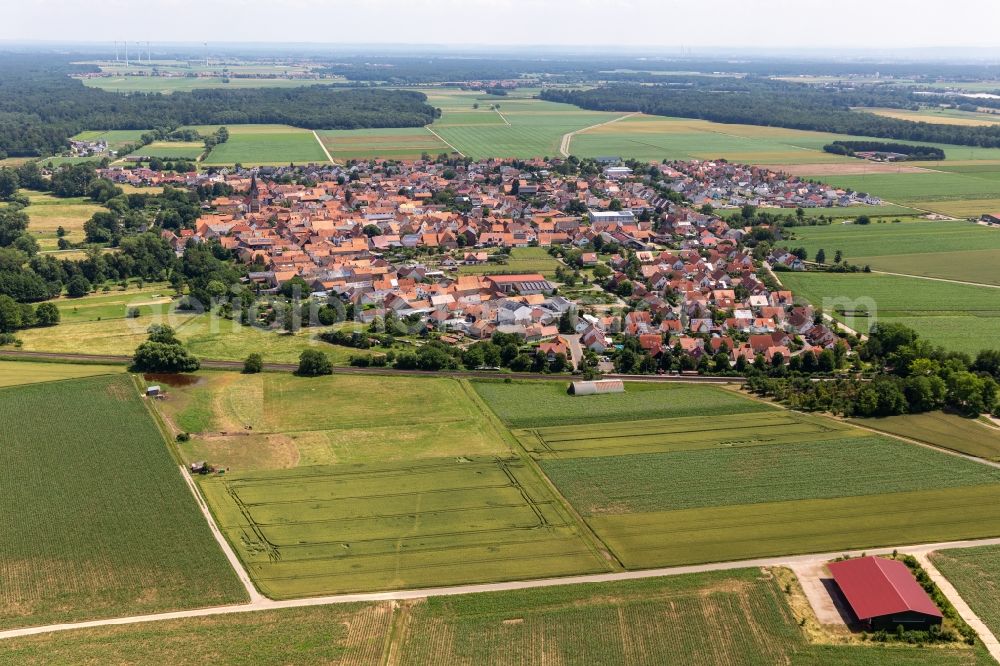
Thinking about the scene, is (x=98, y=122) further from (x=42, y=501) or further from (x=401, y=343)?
(x=42, y=501)

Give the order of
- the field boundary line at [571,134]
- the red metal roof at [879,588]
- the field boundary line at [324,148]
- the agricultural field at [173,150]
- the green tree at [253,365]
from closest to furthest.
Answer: the red metal roof at [879,588] → the green tree at [253,365] → the agricultural field at [173,150] → the field boundary line at [324,148] → the field boundary line at [571,134]

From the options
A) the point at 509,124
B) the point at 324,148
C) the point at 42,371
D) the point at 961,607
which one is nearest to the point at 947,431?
the point at 961,607

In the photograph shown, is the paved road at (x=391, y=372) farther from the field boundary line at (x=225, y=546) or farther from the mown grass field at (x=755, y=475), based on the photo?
the field boundary line at (x=225, y=546)

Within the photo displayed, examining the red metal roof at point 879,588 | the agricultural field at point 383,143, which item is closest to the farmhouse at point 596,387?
the red metal roof at point 879,588

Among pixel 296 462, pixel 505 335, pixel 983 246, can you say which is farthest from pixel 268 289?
pixel 983 246

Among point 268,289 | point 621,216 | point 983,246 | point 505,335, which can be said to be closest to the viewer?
point 505,335

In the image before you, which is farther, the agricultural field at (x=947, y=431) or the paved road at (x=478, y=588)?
the agricultural field at (x=947, y=431)

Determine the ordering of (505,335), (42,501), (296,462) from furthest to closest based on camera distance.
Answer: (505,335) → (296,462) → (42,501)
